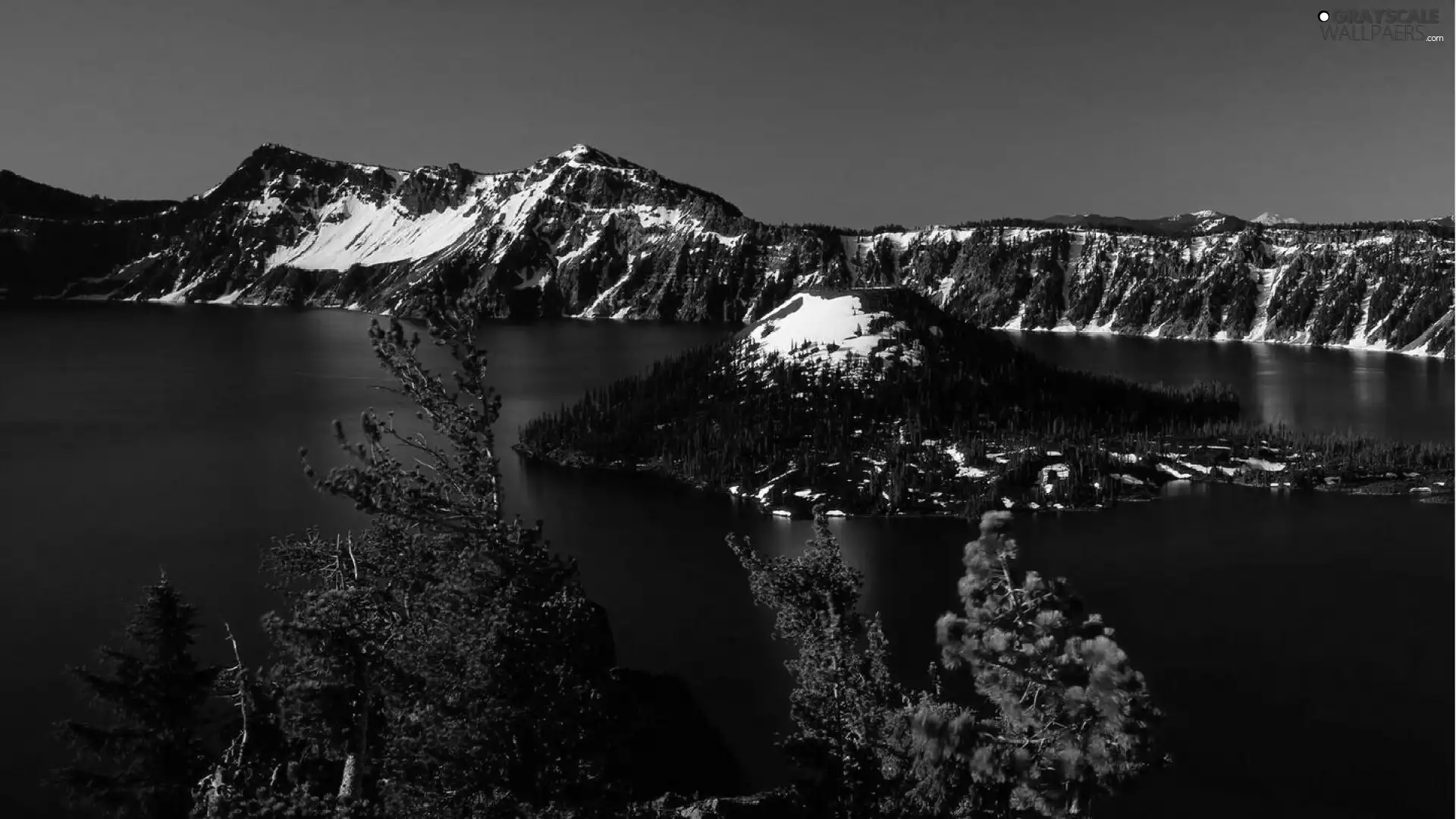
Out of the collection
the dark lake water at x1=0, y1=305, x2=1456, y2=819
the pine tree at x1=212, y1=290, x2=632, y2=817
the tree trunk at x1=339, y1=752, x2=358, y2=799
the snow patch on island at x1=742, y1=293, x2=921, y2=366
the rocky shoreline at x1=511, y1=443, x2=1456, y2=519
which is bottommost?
the dark lake water at x1=0, y1=305, x2=1456, y2=819

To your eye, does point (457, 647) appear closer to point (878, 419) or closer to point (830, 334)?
point (878, 419)

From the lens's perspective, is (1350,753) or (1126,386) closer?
(1350,753)

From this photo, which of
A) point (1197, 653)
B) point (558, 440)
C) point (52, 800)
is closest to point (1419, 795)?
point (1197, 653)

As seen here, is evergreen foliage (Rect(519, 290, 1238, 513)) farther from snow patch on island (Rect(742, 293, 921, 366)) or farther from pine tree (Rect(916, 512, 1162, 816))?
pine tree (Rect(916, 512, 1162, 816))

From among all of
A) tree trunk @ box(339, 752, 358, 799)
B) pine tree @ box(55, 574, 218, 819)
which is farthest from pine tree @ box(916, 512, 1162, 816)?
pine tree @ box(55, 574, 218, 819)

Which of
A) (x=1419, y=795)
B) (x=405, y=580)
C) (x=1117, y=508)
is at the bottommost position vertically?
(x=1419, y=795)

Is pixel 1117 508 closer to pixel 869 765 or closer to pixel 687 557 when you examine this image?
pixel 687 557
